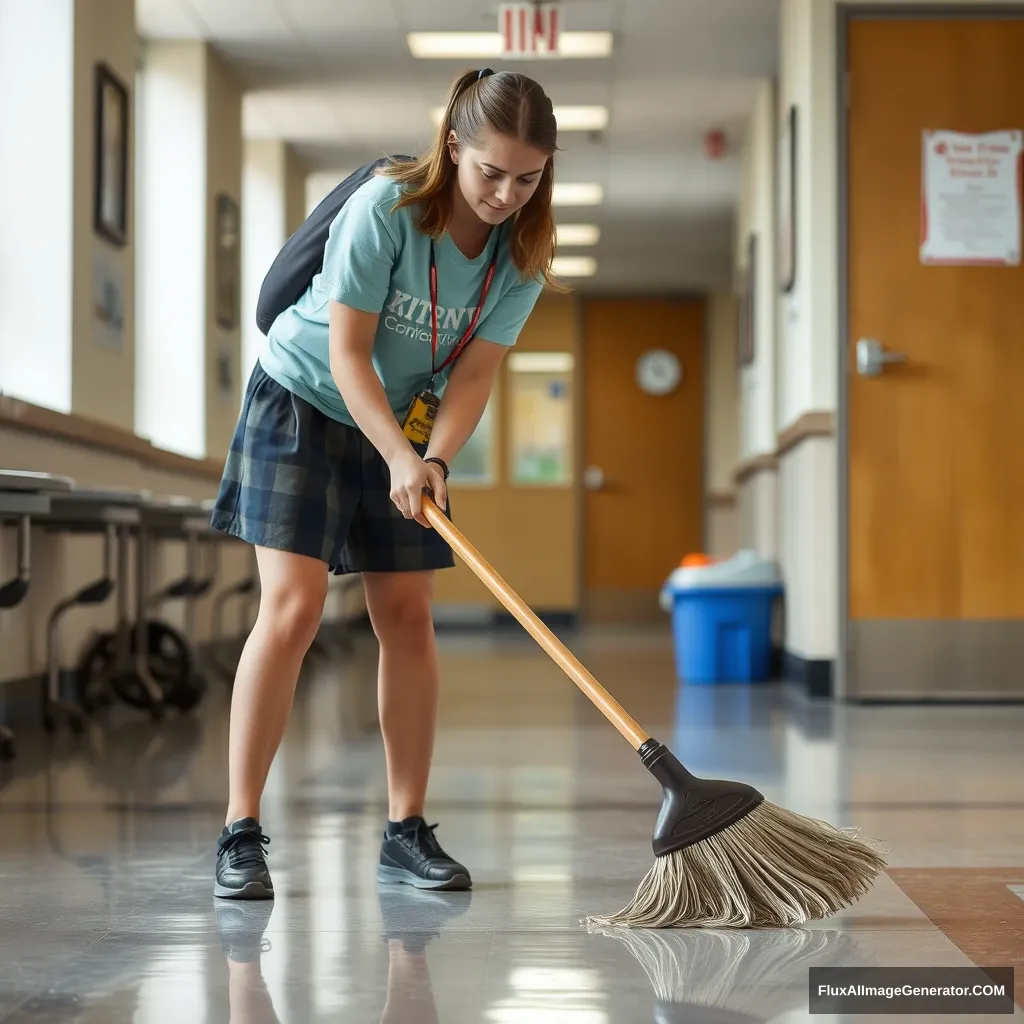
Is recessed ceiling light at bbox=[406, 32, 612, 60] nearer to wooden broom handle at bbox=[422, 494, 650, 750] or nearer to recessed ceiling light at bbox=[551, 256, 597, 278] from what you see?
recessed ceiling light at bbox=[551, 256, 597, 278]

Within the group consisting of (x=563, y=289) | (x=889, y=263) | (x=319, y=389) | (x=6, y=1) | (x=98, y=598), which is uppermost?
(x=6, y=1)

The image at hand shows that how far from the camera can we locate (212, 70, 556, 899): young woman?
6.48 feet

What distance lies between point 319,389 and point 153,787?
4.55 ft

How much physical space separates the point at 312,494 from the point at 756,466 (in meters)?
5.86

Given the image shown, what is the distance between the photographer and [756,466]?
25.3 feet

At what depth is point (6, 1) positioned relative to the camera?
5059mm

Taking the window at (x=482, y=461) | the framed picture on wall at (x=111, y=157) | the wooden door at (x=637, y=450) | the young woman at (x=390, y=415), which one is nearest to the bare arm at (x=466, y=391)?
the young woman at (x=390, y=415)

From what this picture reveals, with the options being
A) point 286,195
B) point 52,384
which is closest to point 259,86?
point 286,195

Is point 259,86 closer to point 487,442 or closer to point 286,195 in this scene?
point 286,195

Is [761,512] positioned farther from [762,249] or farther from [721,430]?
[721,430]

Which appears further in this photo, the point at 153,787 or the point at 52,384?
the point at 52,384

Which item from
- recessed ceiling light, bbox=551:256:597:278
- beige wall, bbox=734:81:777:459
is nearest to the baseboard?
beige wall, bbox=734:81:777:459

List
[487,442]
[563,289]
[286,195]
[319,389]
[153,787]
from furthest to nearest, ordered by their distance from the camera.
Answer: [487,442]
[286,195]
[153,787]
[563,289]
[319,389]

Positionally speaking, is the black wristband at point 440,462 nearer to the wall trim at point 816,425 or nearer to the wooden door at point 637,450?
the wall trim at point 816,425
